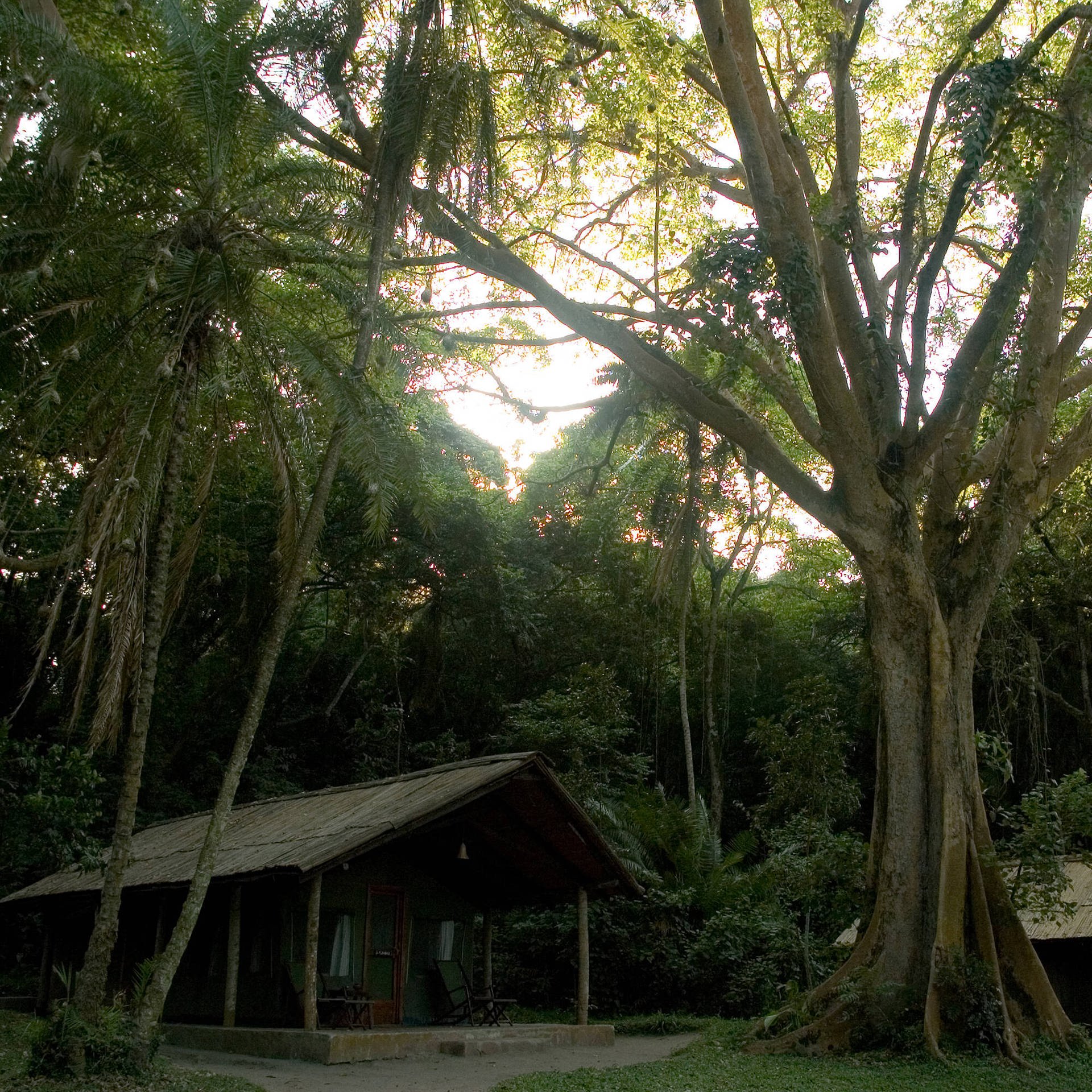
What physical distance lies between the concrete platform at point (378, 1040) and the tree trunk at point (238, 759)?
2253 mm

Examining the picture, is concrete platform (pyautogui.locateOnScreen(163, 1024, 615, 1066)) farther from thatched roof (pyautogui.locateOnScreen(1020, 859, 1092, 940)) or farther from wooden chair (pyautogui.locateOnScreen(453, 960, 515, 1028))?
thatched roof (pyautogui.locateOnScreen(1020, 859, 1092, 940))

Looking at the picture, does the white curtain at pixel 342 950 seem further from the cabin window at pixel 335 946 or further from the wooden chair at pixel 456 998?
the wooden chair at pixel 456 998

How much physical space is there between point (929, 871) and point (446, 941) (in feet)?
25.2

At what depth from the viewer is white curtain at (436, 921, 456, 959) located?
15.5 metres

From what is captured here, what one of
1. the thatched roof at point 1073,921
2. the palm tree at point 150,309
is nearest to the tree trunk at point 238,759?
the palm tree at point 150,309

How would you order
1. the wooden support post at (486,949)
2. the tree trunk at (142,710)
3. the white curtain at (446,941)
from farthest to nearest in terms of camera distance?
the wooden support post at (486,949) < the white curtain at (446,941) < the tree trunk at (142,710)

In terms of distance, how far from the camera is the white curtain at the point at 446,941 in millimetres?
15508

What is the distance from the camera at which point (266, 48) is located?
1095 centimetres

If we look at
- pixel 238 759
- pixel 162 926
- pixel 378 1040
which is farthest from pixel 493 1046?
pixel 238 759

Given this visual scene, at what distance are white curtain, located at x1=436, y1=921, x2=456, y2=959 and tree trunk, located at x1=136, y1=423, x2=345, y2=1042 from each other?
613cm

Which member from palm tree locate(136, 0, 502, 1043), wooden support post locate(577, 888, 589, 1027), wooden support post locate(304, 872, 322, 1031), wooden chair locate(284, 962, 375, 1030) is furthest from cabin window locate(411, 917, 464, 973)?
palm tree locate(136, 0, 502, 1043)

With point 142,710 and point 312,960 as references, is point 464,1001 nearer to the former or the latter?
point 312,960

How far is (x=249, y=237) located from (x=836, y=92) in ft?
24.7

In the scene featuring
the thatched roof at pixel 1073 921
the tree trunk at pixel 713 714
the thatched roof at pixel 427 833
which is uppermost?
the tree trunk at pixel 713 714
